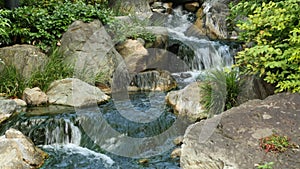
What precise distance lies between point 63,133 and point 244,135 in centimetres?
276

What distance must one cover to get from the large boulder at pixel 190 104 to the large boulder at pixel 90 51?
6.70 feet

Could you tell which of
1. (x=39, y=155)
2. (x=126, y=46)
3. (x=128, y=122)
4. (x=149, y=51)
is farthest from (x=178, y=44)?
(x=39, y=155)

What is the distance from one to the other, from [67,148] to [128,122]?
3.73 ft

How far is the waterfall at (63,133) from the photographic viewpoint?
4.58 metres

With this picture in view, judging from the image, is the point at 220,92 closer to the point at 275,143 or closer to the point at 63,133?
the point at 275,143

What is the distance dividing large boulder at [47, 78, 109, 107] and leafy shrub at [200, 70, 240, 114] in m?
2.10

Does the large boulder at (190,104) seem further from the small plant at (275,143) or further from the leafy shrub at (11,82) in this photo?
the leafy shrub at (11,82)

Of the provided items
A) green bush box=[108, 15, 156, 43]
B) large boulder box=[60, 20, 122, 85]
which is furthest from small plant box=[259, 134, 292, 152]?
green bush box=[108, 15, 156, 43]

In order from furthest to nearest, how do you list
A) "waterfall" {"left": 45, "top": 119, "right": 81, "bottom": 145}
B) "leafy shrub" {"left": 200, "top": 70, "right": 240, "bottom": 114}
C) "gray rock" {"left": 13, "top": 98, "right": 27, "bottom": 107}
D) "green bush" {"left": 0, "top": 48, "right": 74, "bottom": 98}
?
1. "green bush" {"left": 0, "top": 48, "right": 74, "bottom": 98}
2. "gray rock" {"left": 13, "top": 98, "right": 27, "bottom": 107}
3. "leafy shrub" {"left": 200, "top": 70, "right": 240, "bottom": 114}
4. "waterfall" {"left": 45, "top": 119, "right": 81, "bottom": 145}

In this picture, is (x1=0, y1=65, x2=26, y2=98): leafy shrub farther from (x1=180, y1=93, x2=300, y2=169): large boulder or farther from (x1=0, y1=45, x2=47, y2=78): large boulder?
(x1=180, y1=93, x2=300, y2=169): large boulder

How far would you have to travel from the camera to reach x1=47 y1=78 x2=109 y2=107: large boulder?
5668 mm

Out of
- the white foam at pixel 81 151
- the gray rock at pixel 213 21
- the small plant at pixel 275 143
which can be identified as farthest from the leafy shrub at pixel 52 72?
the gray rock at pixel 213 21

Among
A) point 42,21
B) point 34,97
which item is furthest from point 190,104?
point 42,21

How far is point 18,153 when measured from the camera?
3730 mm
